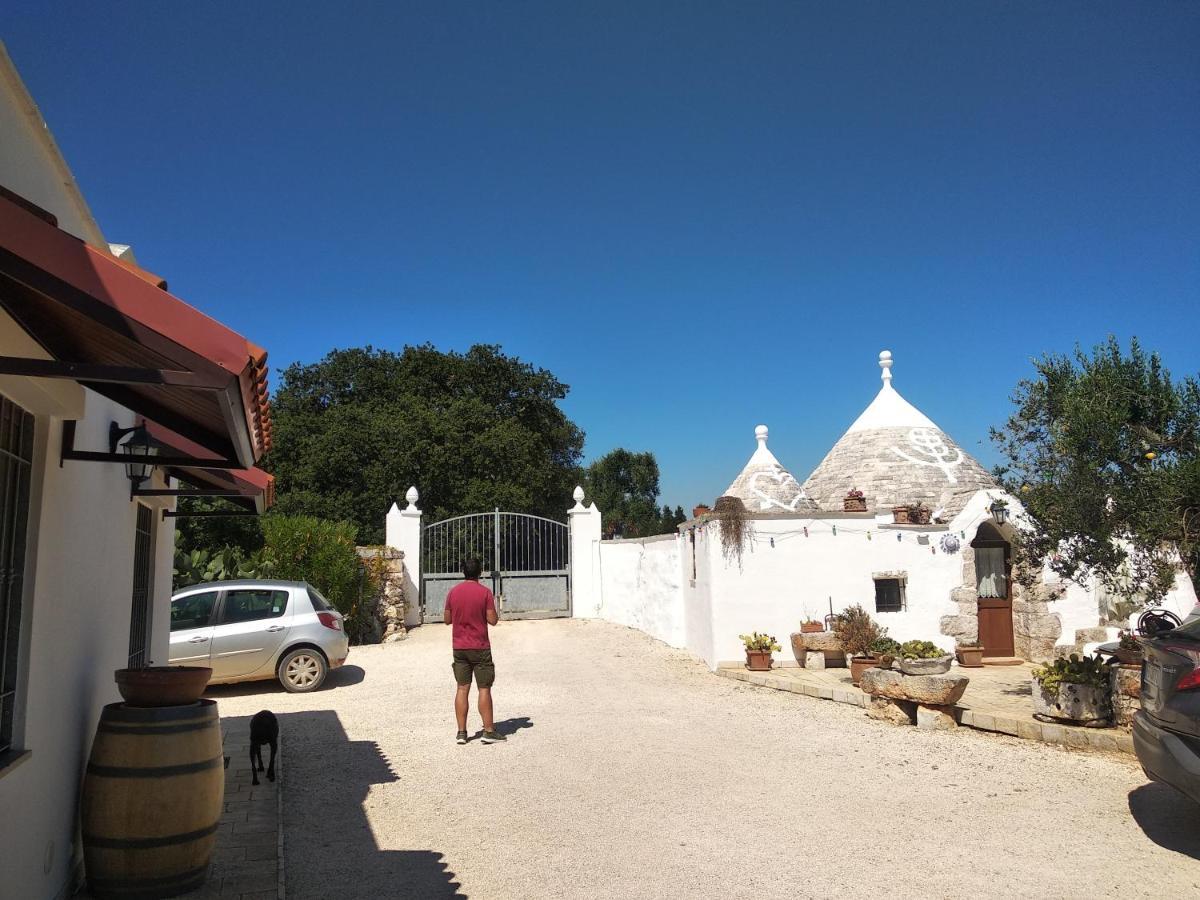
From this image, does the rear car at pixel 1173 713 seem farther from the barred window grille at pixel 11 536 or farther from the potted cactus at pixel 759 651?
the potted cactus at pixel 759 651

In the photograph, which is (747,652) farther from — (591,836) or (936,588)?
(591,836)

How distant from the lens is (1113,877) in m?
4.62

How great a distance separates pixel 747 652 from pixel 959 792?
18.2ft

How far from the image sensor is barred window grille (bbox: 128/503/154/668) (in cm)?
618

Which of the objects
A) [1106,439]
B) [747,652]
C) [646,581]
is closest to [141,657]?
[747,652]

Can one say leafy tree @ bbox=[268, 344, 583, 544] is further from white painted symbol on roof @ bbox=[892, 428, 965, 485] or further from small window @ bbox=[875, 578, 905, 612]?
small window @ bbox=[875, 578, 905, 612]

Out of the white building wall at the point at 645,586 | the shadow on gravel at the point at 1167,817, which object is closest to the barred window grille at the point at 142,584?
the shadow on gravel at the point at 1167,817

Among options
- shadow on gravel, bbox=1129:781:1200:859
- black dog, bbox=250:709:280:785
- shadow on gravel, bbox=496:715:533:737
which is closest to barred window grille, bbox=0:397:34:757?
black dog, bbox=250:709:280:785

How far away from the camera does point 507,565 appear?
17.9 meters

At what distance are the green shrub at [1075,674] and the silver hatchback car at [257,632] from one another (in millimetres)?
8358

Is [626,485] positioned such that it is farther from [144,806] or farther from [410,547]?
[144,806]

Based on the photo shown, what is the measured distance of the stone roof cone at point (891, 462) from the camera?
16266mm

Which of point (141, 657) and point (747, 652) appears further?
point (747, 652)

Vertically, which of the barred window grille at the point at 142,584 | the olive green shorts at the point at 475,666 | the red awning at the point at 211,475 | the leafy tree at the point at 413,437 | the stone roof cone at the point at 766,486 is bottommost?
the olive green shorts at the point at 475,666
